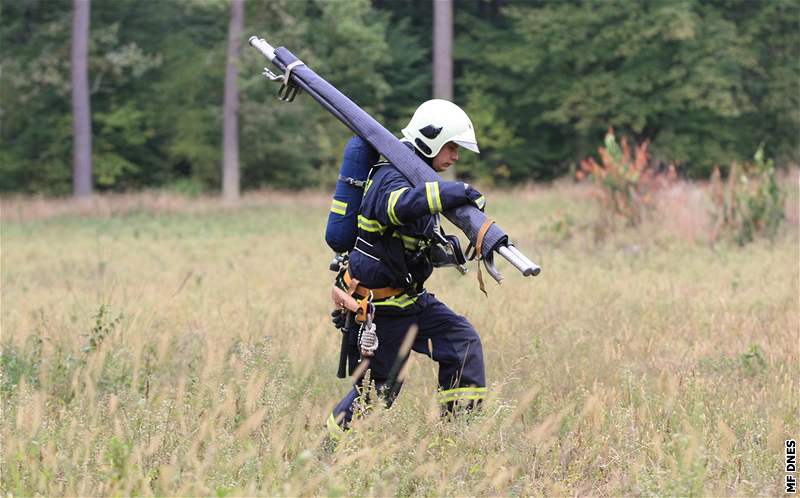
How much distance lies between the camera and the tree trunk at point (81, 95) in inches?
1046

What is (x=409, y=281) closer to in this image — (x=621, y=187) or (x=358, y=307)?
(x=358, y=307)

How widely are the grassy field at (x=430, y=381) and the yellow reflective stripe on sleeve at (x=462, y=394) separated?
0.11 metres

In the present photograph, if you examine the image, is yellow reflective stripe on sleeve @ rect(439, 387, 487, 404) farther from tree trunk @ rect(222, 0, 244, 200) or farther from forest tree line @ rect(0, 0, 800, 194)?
forest tree line @ rect(0, 0, 800, 194)

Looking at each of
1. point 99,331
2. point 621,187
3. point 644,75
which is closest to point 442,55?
point 644,75

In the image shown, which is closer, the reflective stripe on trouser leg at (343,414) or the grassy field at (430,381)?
the grassy field at (430,381)

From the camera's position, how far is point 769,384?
6289 millimetres

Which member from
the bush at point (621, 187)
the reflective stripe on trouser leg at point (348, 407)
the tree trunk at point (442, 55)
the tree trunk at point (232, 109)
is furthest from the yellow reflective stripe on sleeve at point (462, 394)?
the tree trunk at point (442, 55)

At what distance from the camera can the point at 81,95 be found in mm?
27266

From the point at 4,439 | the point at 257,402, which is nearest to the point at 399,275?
the point at 257,402

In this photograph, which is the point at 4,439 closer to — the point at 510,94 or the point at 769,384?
the point at 769,384

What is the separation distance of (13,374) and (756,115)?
113 feet

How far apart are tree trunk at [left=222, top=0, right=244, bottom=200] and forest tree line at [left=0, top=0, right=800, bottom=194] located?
5.42 ft

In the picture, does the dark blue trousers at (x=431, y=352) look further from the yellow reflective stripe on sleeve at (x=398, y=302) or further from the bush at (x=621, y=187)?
the bush at (x=621, y=187)

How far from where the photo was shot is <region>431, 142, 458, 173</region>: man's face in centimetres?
531
